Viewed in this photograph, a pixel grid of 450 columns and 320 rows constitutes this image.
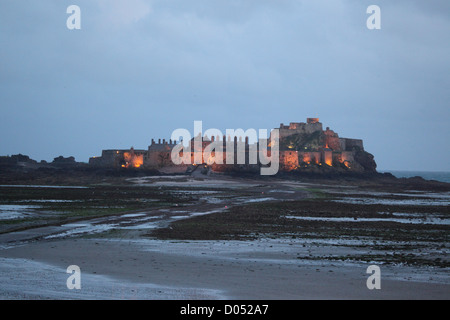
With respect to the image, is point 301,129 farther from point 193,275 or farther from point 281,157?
point 193,275

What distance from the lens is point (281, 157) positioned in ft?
233

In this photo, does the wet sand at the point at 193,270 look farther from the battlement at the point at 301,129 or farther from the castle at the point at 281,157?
the battlement at the point at 301,129

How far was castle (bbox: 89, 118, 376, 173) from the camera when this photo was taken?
229ft

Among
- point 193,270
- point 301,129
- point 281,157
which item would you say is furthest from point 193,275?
point 301,129

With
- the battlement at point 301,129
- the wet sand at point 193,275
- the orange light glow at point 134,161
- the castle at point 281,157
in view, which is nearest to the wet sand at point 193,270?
the wet sand at point 193,275

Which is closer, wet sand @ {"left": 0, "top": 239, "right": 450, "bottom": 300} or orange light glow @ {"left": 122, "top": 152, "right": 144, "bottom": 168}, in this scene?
wet sand @ {"left": 0, "top": 239, "right": 450, "bottom": 300}

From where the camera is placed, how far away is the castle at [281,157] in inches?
2744

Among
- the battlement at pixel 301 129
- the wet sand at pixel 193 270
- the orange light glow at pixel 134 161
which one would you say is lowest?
the wet sand at pixel 193 270

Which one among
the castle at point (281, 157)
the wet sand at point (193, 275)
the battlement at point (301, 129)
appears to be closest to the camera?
the wet sand at point (193, 275)

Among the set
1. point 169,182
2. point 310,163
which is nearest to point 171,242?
point 169,182

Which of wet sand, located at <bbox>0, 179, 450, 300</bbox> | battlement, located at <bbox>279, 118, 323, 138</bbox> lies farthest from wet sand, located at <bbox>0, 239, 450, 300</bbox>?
battlement, located at <bbox>279, 118, 323, 138</bbox>

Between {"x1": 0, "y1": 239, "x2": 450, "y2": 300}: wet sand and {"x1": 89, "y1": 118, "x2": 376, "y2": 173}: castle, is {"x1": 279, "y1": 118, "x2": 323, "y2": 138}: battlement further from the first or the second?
{"x1": 0, "y1": 239, "x2": 450, "y2": 300}: wet sand
